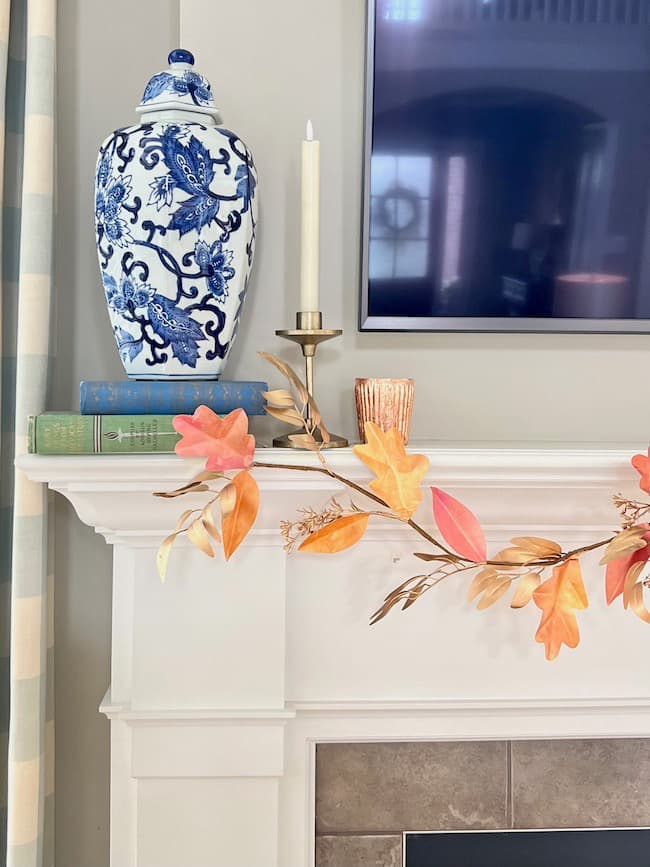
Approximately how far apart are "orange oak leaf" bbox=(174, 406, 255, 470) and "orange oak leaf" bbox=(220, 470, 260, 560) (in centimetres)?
2

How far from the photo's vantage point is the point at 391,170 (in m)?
0.98

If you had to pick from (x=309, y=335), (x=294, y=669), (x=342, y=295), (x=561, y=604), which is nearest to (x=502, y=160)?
(x=342, y=295)

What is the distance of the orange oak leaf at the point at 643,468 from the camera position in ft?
2.46

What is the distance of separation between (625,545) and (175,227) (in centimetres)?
58

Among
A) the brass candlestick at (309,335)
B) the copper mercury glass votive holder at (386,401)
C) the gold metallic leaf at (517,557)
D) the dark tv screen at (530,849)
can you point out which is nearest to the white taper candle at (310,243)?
the brass candlestick at (309,335)

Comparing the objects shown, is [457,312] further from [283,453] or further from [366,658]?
[366,658]

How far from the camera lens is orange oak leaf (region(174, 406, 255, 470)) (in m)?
0.72

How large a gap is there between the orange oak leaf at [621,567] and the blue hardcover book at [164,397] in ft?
1.33

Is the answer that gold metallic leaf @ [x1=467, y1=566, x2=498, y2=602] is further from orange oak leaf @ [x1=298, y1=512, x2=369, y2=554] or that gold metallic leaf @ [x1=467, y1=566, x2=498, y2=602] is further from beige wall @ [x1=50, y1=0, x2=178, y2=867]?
beige wall @ [x1=50, y1=0, x2=178, y2=867]

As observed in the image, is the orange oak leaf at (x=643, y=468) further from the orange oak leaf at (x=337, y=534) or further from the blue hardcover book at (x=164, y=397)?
the blue hardcover book at (x=164, y=397)

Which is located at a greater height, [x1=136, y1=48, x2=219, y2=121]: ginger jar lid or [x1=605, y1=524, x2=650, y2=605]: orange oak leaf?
[x1=136, y1=48, x2=219, y2=121]: ginger jar lid

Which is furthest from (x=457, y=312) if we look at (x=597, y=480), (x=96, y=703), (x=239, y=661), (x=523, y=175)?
(x=96, y=703)

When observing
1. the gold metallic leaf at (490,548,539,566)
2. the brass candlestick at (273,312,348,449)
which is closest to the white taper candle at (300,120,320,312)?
the brass candlestick at (273,312,348,449)

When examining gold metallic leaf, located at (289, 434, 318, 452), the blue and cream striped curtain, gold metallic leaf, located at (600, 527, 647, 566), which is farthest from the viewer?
the blue and cream striped curtain
